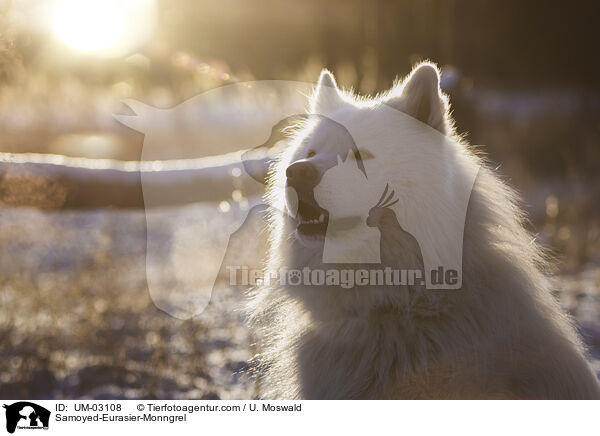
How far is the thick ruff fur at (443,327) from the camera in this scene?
2.42 meters

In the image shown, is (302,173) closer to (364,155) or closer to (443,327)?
(364,155)

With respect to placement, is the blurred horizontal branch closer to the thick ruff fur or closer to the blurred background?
the blurred background

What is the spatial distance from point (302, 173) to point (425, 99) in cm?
67

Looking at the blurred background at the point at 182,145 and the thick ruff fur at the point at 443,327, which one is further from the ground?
the blurred background at the point at 182,145

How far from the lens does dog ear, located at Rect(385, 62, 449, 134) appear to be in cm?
258

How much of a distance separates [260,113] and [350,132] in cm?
366

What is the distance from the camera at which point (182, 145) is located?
6594 mm

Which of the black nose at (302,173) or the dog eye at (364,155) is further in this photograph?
the dog eye at (364,155)

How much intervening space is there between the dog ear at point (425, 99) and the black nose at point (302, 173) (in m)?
0.56
